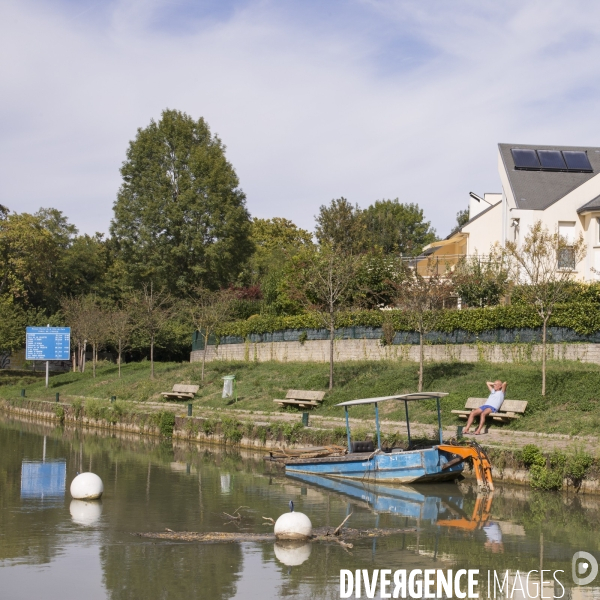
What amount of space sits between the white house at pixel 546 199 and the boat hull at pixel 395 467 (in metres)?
16.8

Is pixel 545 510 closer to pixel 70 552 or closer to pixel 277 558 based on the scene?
pixel 277 558

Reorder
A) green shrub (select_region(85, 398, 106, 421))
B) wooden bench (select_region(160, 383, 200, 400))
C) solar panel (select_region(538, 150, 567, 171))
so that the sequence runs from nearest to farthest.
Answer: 1. wooden bench (select_region(160, 383, 200, 400))
2. green shrub (select_region(85, 398, 106, 421))
3. solar panel (select_region(538, 150, 567, 171))

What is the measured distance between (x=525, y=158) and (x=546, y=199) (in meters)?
3.93

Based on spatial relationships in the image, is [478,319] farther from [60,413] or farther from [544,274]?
[60,413]

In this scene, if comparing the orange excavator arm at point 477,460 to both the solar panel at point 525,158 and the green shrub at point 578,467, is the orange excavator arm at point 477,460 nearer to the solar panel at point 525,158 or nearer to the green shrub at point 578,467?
the green shrub at point 578,467

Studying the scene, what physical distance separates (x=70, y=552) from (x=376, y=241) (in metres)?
59.0

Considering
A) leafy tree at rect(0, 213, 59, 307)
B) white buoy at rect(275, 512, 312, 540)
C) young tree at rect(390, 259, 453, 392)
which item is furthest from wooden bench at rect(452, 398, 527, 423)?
leafy tree at rect(0, 213, 59, 307)

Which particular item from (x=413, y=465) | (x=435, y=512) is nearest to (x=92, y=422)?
(x=413, y=465)

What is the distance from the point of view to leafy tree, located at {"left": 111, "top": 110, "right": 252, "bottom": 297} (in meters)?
54.9

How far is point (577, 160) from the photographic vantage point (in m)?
41.7

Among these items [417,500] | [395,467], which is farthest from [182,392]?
[417,500]

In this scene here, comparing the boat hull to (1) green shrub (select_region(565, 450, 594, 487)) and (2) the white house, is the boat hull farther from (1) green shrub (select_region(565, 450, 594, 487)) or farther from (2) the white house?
(2) the white house

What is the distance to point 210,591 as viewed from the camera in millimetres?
11133

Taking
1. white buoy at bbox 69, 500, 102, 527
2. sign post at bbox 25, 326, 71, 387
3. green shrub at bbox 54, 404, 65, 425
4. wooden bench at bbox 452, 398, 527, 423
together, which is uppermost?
sign post at bbox 25, 326, 71, 387
